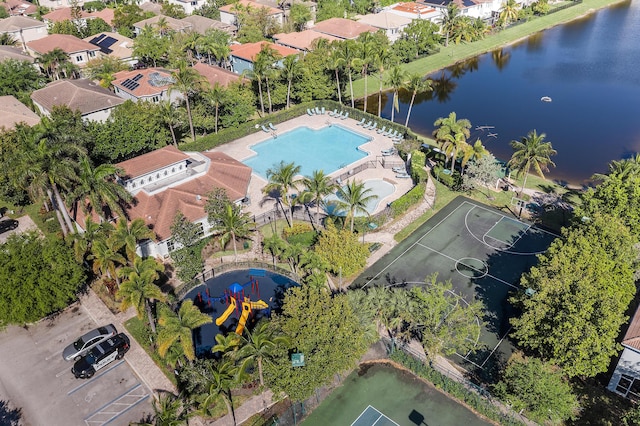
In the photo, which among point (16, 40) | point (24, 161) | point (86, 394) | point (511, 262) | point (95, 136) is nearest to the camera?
point (86, 394)

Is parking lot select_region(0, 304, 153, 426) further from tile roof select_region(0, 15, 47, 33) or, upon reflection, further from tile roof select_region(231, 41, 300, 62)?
tile roof select_region(0, 15, 47, 33)

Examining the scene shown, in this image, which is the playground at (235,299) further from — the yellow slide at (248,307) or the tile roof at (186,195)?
the tile roof at (186,195)

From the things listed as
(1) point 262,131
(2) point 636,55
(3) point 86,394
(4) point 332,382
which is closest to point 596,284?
(4) point 332,382

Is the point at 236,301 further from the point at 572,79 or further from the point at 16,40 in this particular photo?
the point at 16,40

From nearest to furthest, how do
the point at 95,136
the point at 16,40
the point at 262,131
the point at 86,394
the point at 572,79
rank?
the point at 86,394
the point at 95,136
the point at 262,131
the point at 572,79
the point at 16,40

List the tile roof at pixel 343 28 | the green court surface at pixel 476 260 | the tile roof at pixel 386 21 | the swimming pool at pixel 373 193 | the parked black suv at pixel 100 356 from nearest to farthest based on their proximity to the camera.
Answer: the parked black suv at pixel 100 356, the green court surface at pixel 476 260, the swimming pool at pixel 373 193, the tile roof at pixel 343 28, the tile roof at pixel 386 21

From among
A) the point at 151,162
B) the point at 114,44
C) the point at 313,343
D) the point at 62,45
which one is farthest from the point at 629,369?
the point at 62,45

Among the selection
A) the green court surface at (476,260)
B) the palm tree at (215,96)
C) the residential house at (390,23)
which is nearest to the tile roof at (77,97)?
the palm tree at (215,96)

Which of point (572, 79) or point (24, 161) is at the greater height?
point (24, 161)
